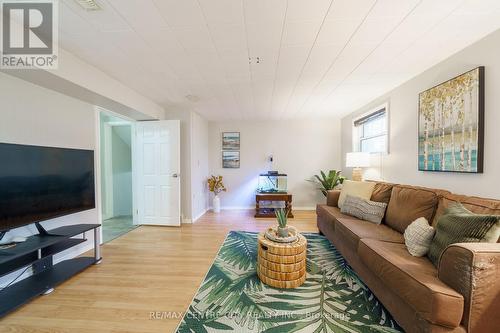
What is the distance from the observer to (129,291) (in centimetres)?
187

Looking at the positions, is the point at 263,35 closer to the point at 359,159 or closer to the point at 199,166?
the point at 359,159

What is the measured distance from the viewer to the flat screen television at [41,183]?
5.50ft

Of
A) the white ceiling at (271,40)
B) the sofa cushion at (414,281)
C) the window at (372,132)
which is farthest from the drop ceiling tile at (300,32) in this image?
the window at (372,132)

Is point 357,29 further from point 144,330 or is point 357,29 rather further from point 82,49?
point 144,330

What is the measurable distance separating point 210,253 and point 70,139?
7.52 ft

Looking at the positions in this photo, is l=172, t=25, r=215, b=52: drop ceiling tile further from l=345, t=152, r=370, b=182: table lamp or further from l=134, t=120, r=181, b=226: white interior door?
l=345, t=152, r=370, b=182: table lamp

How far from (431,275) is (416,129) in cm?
203

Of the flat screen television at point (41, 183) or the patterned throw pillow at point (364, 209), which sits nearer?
the flat screen television at point (41, 183)

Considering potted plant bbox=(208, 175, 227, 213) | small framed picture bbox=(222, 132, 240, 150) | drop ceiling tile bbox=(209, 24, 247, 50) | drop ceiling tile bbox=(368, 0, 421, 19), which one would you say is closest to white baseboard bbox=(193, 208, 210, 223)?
potted plant bbox=(208, 175, 227, 213)

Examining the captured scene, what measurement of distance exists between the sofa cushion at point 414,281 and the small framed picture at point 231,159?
3807 millimetres

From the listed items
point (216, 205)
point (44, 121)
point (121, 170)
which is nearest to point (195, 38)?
point (44, 121)

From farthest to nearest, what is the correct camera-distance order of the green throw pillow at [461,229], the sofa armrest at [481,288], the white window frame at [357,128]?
1. the white window frame at [357,128]
2. the green throw pillow at [461,229]
3. the sofa armrest at [481,288]

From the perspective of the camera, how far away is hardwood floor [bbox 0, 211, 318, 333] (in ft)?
4.91

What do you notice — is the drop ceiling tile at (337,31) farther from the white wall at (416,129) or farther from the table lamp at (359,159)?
the table lamp at (359,159)
